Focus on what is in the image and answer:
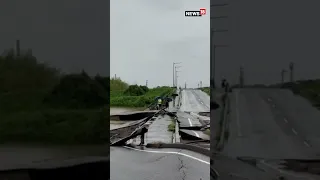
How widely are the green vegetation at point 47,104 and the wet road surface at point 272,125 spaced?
3.26 feet

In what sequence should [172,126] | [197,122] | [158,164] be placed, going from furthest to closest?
1. [172,126]
2. [197,122]
3. [158,164]

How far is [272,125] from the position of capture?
7.42ft

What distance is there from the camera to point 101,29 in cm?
211

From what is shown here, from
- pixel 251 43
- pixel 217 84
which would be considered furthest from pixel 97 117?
pixel 251 43

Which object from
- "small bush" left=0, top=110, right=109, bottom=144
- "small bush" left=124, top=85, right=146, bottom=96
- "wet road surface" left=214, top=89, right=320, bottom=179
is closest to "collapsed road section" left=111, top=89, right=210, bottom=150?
"wet road surface" left=214, top=89, right=320, bottom=179

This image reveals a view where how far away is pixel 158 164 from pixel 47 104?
143cm

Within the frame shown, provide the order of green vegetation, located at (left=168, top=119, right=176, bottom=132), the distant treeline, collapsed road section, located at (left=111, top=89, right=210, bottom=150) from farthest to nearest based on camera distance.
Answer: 1. green vegetation, located at (left=168, top=119, right=176, bottom=132)
2. collapsed road section, located at (left=111, top=89, right=210, bottom=150)
3. the distant treeline

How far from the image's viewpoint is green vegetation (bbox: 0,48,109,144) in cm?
199

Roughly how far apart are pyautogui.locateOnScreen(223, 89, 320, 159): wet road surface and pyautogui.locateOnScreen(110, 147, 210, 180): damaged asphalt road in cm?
51

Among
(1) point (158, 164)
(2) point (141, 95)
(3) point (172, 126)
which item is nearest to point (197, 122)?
(3) point (172, 126)

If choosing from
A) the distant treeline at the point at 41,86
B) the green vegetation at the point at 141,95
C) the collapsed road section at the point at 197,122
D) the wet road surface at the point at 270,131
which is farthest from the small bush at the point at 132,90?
the wet road surface at the point at 270,131

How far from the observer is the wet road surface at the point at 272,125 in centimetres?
213

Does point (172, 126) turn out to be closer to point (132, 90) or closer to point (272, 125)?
point (132, 90)

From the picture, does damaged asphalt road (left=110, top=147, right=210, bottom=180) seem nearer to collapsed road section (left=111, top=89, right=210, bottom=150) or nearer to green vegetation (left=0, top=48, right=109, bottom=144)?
collapsed road section (left=111, top=89, right=210, bottom=150)
